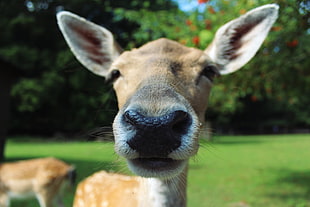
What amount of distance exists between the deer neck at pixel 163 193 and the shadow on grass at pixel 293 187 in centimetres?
490

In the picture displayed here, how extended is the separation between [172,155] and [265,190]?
7187 mm

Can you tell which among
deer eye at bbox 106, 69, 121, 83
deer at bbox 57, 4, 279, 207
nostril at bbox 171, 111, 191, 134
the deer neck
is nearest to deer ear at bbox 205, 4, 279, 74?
deer at bbox 57, 4, 279, 207

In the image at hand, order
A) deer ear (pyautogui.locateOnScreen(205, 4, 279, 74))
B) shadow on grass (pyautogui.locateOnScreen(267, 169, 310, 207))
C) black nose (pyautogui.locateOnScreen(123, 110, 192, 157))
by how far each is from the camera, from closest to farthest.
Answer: black nose (pyautogui.locateOnScreen(123, 110, 192, 157)) → deer ear (pyautogui.locateOnScreen(205, 4, 279, 74)) → shadow on grass (pyautogui.locateOnScreen(267, 169, 310, 207))

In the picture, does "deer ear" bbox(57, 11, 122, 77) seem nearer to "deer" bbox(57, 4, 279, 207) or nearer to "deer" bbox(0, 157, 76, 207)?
"deer" bbox(57, 4, 279, 207)

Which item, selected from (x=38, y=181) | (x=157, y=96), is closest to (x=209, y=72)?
(x=157, y=96)

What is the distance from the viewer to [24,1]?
85.7ft

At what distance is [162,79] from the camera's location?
7.98 ft

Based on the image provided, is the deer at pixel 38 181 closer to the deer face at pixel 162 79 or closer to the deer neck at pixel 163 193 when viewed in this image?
the deer face at pixel 162 79

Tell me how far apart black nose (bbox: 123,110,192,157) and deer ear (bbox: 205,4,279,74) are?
57.2 inches

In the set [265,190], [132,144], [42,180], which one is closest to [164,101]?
[132,144]

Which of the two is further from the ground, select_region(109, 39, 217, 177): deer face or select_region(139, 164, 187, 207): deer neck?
select_region(109, 39, 217, 177): deer face

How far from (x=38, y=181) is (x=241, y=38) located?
484 cm

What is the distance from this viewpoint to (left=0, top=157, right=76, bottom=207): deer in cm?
652

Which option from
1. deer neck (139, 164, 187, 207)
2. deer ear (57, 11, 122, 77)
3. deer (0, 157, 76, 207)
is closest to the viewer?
deer neck (139, 164, 187, 207)
